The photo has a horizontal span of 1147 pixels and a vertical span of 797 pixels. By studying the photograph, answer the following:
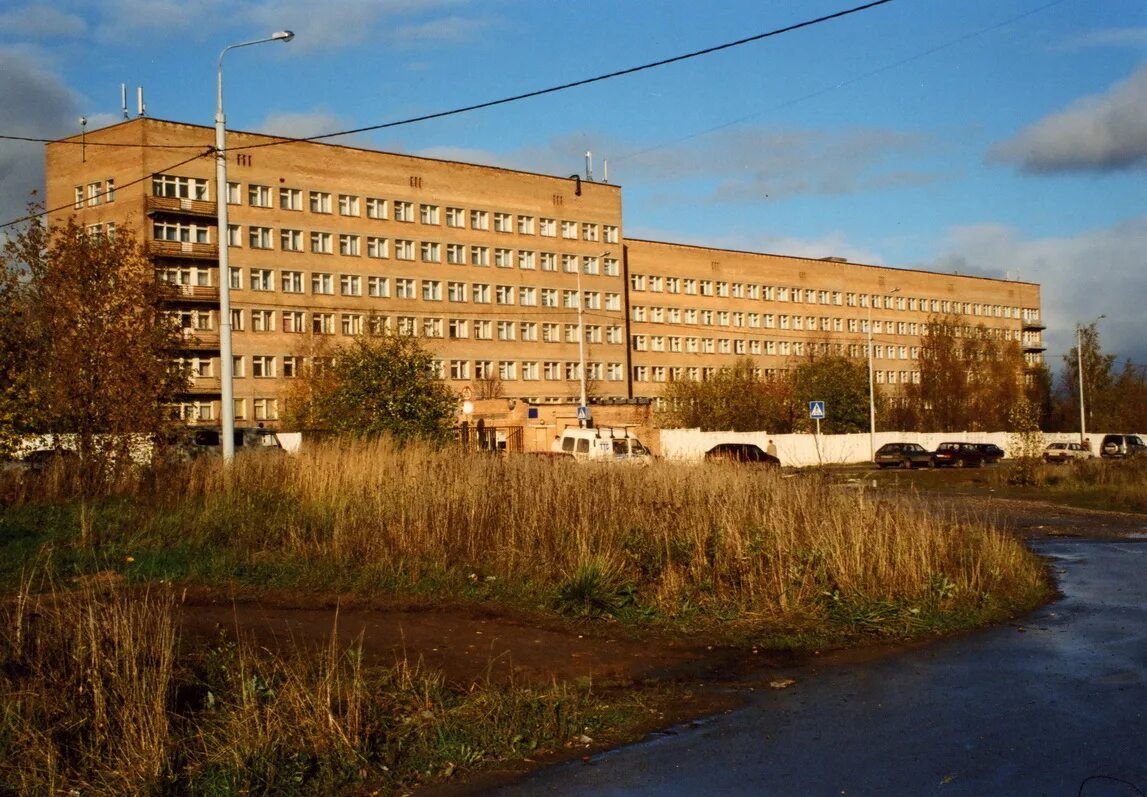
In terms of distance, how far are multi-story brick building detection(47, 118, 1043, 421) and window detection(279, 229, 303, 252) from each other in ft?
0.38

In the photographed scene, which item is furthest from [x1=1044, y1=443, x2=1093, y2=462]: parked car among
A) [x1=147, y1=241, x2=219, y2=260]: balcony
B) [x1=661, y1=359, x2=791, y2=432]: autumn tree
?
[x1=147, y1=241, x2=219, y2=260]: balcony

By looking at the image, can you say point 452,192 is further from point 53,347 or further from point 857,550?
point 857,550

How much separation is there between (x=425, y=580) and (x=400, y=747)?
660 centimetres

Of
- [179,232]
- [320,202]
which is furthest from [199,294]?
[320,202]

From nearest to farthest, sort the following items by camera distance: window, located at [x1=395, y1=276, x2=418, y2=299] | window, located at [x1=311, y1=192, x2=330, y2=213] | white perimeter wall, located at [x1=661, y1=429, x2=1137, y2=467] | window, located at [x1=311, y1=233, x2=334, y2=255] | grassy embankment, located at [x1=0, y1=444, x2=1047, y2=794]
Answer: grassy embankment, located at [x1=0, y1=444, x2=1047, y2=794] < white perimeter wall, located at [x1=661, y1=429, x2=1137, y2=467] < window, located at [x1=311, y1=192, x2=330, y2=213] < window, located at [x1=311, y1=233, x2=334, y2=255] < window, located at [x1=395, y1=276, x2=418, y2=299]

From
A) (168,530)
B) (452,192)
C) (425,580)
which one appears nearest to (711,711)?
(425,580)

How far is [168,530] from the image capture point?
16.5 metres

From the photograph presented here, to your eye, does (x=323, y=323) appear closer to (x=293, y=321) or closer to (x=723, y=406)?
(x=293, y=321)

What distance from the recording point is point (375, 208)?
88625mm

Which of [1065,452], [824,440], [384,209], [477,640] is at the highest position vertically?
[384,209]

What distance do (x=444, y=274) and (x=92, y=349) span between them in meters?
72.4

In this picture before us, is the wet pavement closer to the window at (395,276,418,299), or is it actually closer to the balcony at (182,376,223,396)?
the balcony at (182,376,223,396)

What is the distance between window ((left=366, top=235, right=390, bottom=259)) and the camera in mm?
88500

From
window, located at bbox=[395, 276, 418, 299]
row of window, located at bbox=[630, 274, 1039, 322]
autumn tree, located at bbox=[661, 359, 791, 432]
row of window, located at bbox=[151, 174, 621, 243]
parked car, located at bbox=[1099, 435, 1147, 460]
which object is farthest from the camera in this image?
row of window, located at bbox=[630, 274, 1039, 322]
